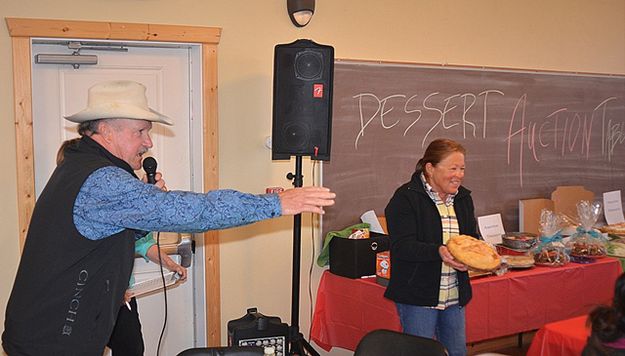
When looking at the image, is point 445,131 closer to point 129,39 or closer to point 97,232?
point 129,39

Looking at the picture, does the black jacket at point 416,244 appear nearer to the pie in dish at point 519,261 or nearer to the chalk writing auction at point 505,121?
the pie in dish at point 519,261

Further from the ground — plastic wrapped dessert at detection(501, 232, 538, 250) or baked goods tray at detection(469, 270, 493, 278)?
plastic wrapped dessert at detection(501, 232, 538, 250)

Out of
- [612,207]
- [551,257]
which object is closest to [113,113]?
[551,257]

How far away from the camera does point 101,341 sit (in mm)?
2229

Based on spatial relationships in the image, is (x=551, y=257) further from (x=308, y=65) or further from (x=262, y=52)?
(x=262, y=52)

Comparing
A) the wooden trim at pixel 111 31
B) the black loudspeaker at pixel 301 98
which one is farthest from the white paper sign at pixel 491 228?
the wooden trim at pixel 111 31

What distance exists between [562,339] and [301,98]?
1.75 meters

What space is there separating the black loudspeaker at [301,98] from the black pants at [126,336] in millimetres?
1103

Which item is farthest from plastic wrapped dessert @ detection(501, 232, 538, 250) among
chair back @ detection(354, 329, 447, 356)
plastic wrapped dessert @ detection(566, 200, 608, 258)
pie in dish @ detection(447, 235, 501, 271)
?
chair back @ detection(354, 329, 447, 356)

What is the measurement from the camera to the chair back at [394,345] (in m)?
2.56

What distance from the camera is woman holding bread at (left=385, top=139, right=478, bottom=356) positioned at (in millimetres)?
3156

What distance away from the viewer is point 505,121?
16.5 feet

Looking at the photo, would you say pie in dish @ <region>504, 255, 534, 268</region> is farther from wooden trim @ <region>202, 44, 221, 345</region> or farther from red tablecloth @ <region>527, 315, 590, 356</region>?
wooden trim @ <region>202, 44, 221, 345</region>

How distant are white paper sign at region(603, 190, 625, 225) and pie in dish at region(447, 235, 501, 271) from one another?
9.20 feet
